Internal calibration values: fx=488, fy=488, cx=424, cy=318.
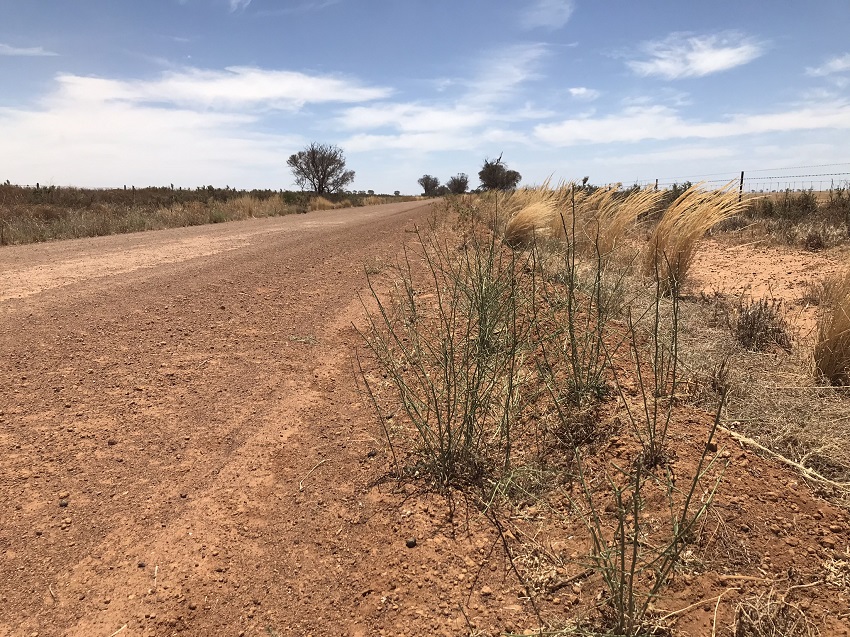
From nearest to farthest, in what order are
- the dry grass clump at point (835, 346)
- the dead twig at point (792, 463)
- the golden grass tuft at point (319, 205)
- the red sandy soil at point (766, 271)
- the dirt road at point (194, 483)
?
the dirt road at point (194, 483) < the dead twig at point (792, 463) < the dry grass clump at point (835, 346) < the red sandy soil at point (766, 271) < the golden grass tuft at point (319, 205)

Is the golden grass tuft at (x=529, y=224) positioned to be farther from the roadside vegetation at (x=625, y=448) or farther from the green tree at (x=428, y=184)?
the green tree at (x=428, y=184)

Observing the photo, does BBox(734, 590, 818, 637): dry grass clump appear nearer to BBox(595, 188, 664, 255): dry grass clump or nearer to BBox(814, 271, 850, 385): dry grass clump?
BBox(814, 271, 850, 385): dry grass clump

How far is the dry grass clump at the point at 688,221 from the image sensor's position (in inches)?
196

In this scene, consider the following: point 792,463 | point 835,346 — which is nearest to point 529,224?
point 835,346

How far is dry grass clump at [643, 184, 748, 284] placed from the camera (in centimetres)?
497

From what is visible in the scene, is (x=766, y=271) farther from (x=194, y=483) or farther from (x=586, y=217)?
(x=194, y=483)

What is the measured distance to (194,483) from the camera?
2135mm

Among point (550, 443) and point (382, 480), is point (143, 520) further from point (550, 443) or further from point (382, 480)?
point (550, 443)

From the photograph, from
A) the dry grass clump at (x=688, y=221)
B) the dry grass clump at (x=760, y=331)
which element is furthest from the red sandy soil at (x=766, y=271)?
the dry grass clump at (x=688, y=221)

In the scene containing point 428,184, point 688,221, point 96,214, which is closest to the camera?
point 688,221

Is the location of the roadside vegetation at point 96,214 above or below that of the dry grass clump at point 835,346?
above

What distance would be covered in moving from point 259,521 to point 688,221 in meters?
4.99

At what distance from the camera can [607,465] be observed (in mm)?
2059

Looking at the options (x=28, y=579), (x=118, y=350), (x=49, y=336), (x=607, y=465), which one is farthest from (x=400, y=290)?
(x=28, y=579)
